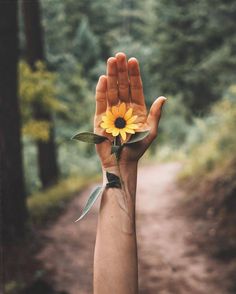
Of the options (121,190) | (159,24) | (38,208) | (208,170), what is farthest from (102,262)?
(159,24)

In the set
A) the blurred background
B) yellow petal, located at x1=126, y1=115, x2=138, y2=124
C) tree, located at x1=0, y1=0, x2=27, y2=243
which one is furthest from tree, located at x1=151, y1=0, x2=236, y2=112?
yellow petal, located at x1=126, y1=115, x2=138, y2=124

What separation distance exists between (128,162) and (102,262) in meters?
0.37

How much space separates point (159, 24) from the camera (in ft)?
45.1

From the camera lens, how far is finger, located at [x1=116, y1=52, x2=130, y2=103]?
1.67 metres

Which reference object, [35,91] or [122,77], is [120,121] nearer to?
[122,77]

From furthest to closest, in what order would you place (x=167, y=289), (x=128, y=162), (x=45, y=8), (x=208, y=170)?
(x=45, y=8) < (x=208, y=170) < (x=167, y=289) < (x=128, y=162)

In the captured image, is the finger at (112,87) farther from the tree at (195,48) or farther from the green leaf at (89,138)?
the tree at (195,48)

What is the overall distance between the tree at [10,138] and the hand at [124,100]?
4.45m

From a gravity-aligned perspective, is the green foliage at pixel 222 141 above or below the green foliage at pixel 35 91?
above

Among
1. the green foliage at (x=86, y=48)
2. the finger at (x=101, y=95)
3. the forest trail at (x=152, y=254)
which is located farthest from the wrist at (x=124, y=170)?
the green foliage at (x=86, y=48)

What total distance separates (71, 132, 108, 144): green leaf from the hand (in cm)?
2

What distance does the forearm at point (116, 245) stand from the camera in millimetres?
1506

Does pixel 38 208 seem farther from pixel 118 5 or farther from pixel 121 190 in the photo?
pixel 118 5

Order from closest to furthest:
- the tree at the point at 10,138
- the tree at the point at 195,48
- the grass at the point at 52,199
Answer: the tree at the point at 10,138 < the grass at the point at 52,199 < the tree at the point at 195,48
